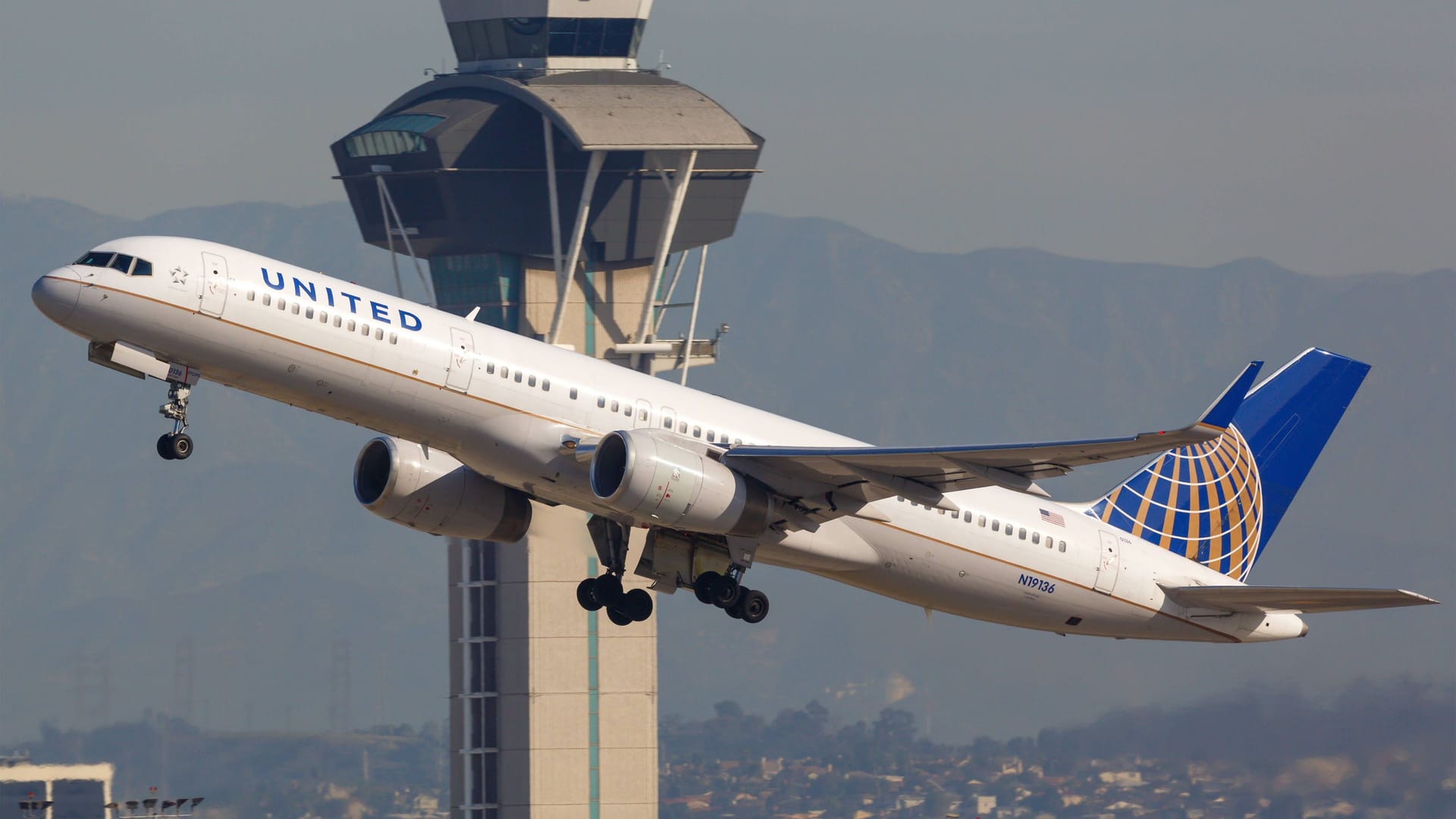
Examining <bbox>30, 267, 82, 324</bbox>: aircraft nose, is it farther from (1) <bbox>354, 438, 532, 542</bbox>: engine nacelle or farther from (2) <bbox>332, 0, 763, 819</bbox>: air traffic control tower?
(2) <bbox>332, 0, 763, 819</bbox>: air traffic control tower

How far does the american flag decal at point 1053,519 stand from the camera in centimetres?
5175

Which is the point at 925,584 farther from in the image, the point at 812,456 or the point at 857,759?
the point at 857,759

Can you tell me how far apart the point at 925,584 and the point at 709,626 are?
147069mm

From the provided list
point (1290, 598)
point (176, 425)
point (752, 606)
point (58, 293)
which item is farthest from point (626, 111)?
point (58, 293)

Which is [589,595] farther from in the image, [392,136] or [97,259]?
[392,136]

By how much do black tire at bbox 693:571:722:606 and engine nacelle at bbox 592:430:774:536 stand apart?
2.63 m

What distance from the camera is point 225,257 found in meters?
43.8

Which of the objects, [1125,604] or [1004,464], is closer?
[1004,464]

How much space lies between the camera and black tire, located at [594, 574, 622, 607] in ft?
169

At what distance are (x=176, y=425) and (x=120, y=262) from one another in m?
3.39

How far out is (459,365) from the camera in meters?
44.9

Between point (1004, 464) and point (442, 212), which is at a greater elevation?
point (442, 212)

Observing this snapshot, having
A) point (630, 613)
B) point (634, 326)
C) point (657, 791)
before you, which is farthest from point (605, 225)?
point (630, 613)

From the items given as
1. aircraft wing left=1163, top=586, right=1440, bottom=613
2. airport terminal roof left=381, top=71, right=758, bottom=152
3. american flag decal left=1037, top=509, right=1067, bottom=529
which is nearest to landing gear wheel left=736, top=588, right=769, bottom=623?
american flag decal left=1037, top=509, right=1067, bottom=529
